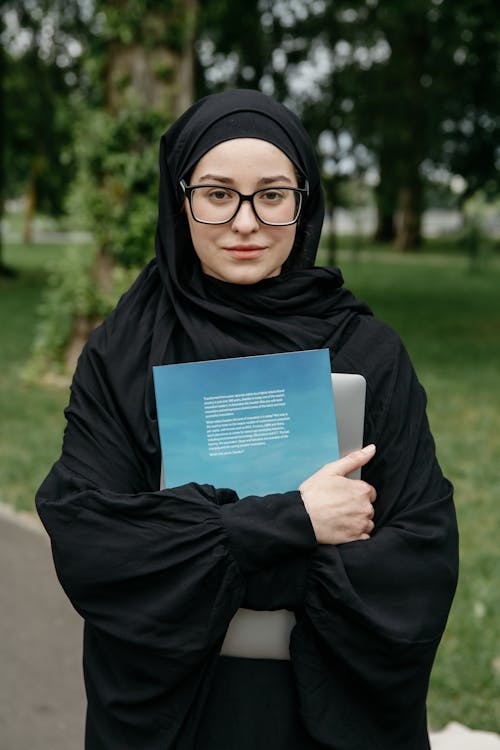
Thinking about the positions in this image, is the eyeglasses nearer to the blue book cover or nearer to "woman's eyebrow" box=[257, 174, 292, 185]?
"woman's eyebrow" box=[257, 174, 292, 185]

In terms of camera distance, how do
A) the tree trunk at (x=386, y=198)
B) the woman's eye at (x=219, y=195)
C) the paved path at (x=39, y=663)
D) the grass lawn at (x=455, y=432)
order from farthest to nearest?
the tree trunk at (x=386, y=198) → the grass lawn at (x=455, y=432) → the paved path at (x=39, y=663) → the woman's eye at (x=219, y=195)

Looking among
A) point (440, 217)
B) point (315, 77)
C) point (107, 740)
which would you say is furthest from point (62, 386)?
point (440, 217)

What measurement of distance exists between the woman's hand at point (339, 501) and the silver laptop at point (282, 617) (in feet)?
0.20

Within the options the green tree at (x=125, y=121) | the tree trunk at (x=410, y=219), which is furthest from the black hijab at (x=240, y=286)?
the tree trunk at (x=410, y=219)

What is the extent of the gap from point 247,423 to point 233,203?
1.42 feet

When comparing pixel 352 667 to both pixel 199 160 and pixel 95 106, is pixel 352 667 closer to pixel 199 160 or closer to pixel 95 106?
pixel 199 160

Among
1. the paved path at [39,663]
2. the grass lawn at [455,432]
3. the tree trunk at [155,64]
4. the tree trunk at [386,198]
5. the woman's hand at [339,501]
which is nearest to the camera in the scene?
the woman's hand at [339,501]

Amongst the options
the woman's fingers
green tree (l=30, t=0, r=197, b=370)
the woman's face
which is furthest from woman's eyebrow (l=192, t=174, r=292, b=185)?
green tree (l=30, t=0, r=197, b=370)

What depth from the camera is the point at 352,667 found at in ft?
5.76

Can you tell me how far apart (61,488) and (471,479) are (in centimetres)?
503

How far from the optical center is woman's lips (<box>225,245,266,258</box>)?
1.84 m

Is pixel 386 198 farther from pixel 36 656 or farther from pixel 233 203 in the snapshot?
pixel 233 203

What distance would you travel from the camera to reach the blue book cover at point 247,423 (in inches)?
70.7

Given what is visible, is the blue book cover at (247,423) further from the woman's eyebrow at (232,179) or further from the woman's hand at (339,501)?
the woman's eyebrow at (232,179)
